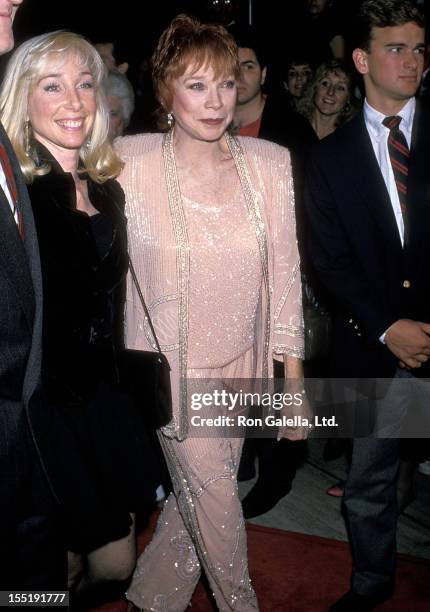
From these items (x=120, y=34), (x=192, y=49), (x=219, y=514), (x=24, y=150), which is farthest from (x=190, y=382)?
(x=120, y=34)

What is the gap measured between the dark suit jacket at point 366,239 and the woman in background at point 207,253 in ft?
0.60

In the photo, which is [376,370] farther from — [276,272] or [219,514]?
[219,514]

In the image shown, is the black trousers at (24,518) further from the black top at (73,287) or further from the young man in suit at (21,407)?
the black top at (73,287)

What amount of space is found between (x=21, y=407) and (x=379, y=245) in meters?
1.64

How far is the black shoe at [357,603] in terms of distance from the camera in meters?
2.91

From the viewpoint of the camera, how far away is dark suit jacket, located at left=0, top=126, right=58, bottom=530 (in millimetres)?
1530

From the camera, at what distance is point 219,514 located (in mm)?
2654

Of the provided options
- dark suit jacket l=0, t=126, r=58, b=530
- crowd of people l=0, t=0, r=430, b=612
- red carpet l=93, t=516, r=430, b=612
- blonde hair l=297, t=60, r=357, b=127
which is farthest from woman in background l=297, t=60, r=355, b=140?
dark suit jacket l=0, t=126, r=58, b=530

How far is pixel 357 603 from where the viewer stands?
291cm

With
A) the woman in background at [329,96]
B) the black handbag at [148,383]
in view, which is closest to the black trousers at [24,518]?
the black handbag at [148,383]

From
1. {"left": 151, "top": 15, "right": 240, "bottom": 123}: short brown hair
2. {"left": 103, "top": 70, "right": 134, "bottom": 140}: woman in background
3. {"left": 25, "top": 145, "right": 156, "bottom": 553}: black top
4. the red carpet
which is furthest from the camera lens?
{"left": 103, "top": 70, "right": 134, "bottom": 140}: woman in background

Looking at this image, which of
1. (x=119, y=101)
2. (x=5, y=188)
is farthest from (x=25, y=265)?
(x=119, y=101)

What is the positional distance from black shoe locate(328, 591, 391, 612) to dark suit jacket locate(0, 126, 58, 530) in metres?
1.72

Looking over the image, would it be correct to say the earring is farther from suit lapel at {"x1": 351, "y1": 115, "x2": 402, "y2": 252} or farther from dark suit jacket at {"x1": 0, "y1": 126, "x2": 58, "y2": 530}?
suit lapel at {"x1": 351, "y1": 115, "x2": 402, "y2": 252}
